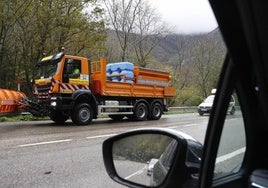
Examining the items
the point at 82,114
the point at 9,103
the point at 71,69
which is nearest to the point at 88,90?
the point at 82,114

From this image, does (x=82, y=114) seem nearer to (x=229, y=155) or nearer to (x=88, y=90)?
(x=88, y=90)

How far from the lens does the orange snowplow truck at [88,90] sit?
1515cm

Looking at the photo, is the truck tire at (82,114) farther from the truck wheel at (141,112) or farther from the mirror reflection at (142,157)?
the mirror reflection at (142,157)

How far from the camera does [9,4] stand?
21.9 metres

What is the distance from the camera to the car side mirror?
1753mm

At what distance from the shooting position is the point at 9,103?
51.0 ft

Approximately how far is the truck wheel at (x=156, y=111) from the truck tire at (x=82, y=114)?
4.16m

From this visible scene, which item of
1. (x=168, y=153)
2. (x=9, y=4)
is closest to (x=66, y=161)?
(x=168, y=153)

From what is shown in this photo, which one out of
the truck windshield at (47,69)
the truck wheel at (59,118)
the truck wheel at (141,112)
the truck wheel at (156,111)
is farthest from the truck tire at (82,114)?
the truck wheel at (156,111)

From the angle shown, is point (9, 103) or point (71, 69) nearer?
point (71, 69)

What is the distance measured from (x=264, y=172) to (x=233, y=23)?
0.52m

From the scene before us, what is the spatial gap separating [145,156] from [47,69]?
14011mm

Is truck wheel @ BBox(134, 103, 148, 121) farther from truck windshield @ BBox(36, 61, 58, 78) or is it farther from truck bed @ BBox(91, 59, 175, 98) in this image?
truck windshield @ BBox(36, 61, 58, 78)

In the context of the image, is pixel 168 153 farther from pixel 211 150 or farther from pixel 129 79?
pixel 129 79
